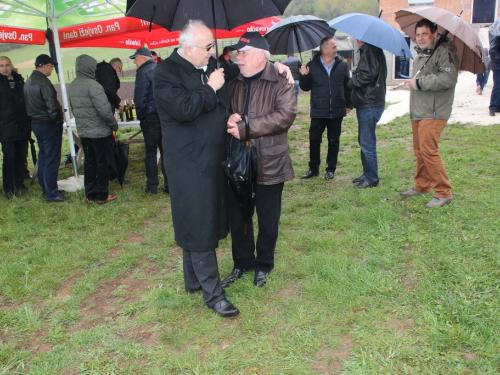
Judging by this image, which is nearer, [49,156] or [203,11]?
[203,11]

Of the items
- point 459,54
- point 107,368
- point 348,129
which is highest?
point 459,54

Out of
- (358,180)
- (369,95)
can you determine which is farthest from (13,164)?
(369,95)

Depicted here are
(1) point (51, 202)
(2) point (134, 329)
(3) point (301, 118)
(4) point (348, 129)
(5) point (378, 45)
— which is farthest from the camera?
(3) point (301, 118)

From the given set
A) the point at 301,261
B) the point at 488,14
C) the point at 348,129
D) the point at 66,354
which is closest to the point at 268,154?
the point at 301,261

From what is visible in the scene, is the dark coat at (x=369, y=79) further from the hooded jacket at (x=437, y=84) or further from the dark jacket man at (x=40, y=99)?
the dark jacket man at (x=40, y=99)

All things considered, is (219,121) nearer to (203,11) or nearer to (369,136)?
(203,11)

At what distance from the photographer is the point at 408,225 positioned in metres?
4.67

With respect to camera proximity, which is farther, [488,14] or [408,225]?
[488,14]

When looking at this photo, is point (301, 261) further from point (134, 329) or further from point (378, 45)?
point (378, 45)

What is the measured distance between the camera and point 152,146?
6609 mm

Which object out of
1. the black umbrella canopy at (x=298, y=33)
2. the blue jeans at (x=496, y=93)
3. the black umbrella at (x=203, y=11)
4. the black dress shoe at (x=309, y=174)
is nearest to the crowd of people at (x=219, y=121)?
the black umbrella canopy at (x=298, y=33)

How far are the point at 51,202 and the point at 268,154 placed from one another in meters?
4.32

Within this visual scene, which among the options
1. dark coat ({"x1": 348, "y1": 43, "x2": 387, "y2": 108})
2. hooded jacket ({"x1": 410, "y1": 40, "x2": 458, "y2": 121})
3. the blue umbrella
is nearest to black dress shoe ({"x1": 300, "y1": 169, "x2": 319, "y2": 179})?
dark coat ({"x1": 348, "y1": 43, "x2": 387, "y2": 108})

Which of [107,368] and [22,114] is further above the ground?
[22,114]
